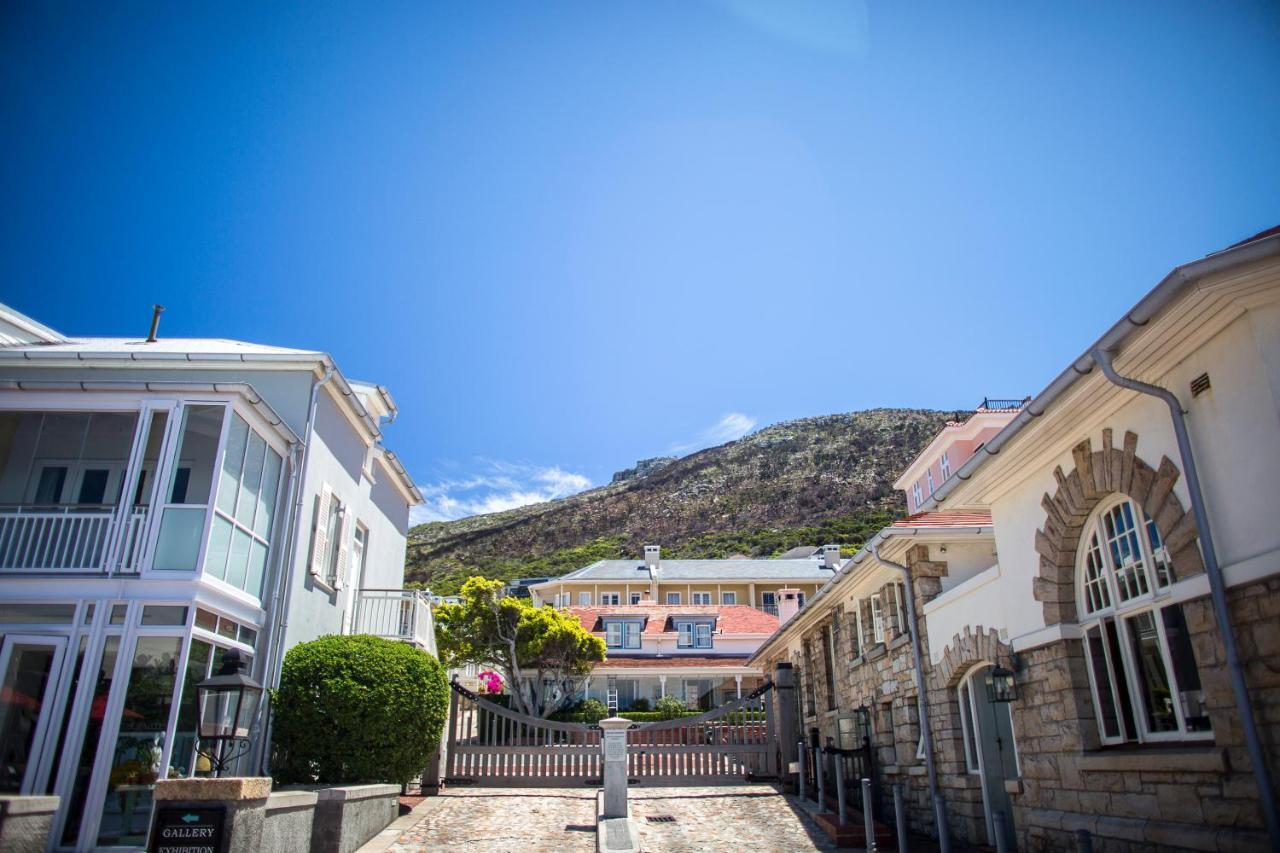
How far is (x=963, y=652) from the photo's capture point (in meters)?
→ 10.8

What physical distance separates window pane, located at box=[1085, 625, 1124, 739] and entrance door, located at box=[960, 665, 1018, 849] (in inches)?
109

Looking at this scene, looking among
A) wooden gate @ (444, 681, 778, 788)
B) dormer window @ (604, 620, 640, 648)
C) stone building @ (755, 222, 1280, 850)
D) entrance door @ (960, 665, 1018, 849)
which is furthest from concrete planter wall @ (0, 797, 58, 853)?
dormer window @ (604, 620, 640, 648)

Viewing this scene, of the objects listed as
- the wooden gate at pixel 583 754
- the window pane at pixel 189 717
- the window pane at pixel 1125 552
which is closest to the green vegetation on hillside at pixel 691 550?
the wooden gate at pixel 583 754

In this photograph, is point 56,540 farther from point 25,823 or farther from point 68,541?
point 25,823

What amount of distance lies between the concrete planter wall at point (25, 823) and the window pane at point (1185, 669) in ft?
34.3

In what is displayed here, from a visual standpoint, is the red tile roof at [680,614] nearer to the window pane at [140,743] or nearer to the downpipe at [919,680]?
the downpipe at [919,680]

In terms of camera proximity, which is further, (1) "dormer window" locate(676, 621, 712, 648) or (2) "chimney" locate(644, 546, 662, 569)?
(2) "chimney" locate(644, 546, 662, 569)

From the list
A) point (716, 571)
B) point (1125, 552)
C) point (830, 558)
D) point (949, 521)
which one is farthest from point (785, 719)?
point (716, 571)

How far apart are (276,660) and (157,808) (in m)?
5.01

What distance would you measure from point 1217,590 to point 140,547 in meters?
11.3

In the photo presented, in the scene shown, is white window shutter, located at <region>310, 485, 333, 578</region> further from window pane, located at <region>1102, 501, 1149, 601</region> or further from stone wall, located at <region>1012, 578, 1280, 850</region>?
window pane, located at <region>1102, 501, 1149, 601</region>

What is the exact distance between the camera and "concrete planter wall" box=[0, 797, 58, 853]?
24.6 feet

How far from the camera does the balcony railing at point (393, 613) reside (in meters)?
15.9

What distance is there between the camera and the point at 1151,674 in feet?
24.1
